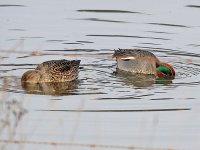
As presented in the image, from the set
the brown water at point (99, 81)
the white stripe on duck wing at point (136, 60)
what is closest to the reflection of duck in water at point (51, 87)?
the brown water at point (99, 81)

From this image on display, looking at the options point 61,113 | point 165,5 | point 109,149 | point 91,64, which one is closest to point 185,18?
point 165,5

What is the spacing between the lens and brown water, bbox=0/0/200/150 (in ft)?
31.9

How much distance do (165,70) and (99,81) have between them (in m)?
1.36

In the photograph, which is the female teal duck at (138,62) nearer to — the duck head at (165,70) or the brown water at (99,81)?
the duck head at (165,70)

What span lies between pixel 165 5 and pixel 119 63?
410 centimetres

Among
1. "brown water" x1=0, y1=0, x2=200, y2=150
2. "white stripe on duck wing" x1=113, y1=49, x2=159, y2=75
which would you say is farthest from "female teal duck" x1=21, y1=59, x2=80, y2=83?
"white stripe on duck wing" x1=113, y1=49, x2=159, y2=75

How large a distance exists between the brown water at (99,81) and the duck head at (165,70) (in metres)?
0.20

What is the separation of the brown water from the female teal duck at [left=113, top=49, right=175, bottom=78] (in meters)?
0.23

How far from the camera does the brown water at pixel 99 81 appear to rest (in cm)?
972

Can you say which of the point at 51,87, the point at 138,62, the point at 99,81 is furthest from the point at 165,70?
the point at 51,87

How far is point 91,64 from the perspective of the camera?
1422 centimetres

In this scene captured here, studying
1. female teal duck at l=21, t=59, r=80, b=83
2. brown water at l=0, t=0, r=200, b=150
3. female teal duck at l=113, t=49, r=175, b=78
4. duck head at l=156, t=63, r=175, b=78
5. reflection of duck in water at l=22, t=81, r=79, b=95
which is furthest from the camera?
female teal duck at l=113, t=49, r=175, b=78

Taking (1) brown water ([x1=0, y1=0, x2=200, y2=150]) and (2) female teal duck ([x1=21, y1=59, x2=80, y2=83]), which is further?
(2) female teal duck ([x1=21, y1=59, x2=80, y2=83])

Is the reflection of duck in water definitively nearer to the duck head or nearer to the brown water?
the brown water
